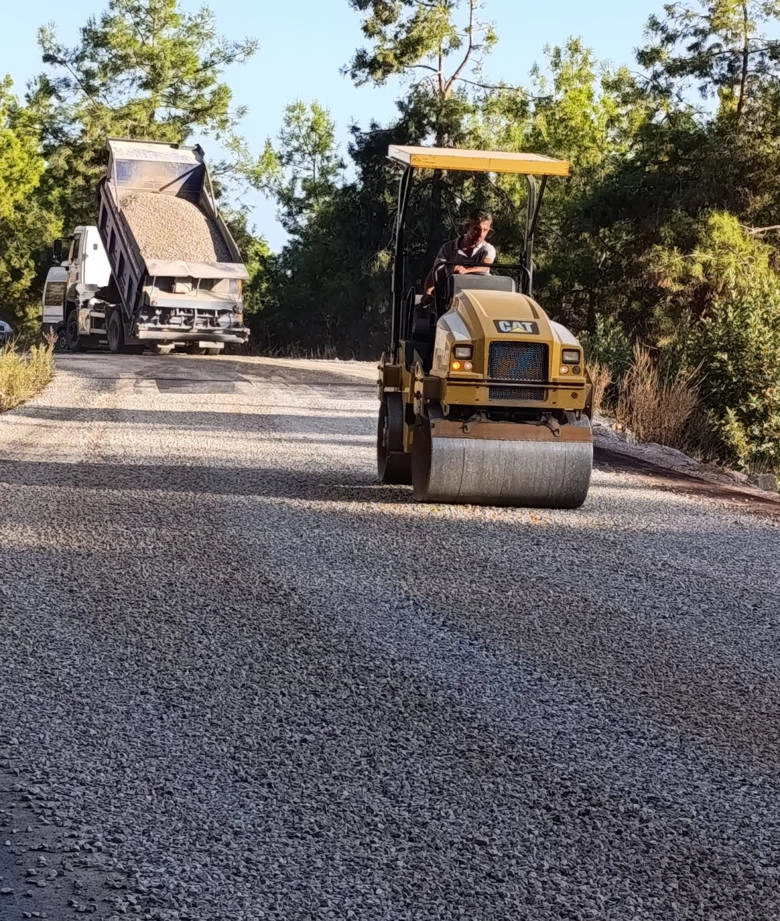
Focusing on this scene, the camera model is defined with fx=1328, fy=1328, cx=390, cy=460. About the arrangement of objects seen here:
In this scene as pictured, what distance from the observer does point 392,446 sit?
1018 centimetres

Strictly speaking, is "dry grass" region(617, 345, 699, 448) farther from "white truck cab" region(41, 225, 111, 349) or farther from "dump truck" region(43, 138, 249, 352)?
"white truck cab" region(41, 225, 111, 349)

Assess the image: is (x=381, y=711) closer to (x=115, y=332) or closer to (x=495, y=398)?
(x=495, y=398)

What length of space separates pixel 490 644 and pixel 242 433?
8.30 meters

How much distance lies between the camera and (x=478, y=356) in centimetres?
902

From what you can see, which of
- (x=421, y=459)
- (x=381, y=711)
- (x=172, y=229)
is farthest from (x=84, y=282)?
(x=381, y=711)

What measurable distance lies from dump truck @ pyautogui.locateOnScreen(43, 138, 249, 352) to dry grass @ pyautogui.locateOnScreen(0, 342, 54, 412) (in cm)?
473

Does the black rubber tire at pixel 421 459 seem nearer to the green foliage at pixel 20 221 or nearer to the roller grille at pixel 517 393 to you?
the roller grille at pixel 517 393

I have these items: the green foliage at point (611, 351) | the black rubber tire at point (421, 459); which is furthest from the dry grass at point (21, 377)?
the green foliage at point (611, 351)

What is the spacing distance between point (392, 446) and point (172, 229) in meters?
16.6

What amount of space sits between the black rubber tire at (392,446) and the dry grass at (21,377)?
6.94 meters

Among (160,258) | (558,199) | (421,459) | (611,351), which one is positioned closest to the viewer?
(421,459)

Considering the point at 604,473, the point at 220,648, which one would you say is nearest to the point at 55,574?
the point at 220,648

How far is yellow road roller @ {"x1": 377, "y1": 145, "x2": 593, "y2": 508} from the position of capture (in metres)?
9.08

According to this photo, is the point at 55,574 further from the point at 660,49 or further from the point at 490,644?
the point at 660,49
